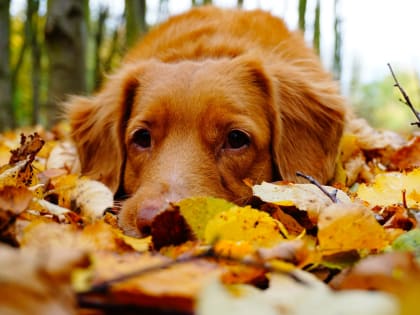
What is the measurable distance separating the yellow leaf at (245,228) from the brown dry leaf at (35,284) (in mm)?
754

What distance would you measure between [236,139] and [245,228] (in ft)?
4.72

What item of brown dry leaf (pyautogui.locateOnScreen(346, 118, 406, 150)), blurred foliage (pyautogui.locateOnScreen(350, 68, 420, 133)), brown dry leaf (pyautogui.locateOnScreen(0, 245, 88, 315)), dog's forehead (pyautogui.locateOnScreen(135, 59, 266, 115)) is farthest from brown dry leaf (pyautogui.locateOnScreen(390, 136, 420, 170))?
blurred foliage (pyautogui.locateOnScreen(350, 68, 420, 133))

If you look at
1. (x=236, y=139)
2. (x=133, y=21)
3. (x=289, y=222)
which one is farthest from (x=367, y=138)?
(x=133, y=21)

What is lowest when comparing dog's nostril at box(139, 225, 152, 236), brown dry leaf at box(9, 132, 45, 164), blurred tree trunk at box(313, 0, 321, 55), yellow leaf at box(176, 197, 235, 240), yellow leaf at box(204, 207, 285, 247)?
yellow leaf at box(204, 207, 285, 247)

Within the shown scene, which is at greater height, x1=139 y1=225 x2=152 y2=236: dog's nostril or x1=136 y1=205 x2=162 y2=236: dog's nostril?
x1=136 y1=205 x2=162 y2=236: dog's nostril

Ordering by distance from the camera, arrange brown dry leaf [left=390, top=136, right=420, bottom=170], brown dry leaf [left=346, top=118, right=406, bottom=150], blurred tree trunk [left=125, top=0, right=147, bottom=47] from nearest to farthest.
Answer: brown dry leaf [left=390, top=136, right=420, bottom=170] → brown dry leaf [left=346, top=118, right=406, bottom=150] → blurred tree trunk [left=125, top=0, right=147, bottom=47]

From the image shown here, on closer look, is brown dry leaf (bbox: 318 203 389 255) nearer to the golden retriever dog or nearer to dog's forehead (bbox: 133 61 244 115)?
the golden retriever dog

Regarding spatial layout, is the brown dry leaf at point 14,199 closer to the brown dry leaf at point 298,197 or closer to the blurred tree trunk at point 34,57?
the brown dry leaf at point 298,197

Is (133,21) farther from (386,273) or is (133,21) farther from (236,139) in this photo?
(386,273)

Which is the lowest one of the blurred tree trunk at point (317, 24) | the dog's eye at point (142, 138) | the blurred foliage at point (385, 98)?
the dog's eye at point (142, 138)

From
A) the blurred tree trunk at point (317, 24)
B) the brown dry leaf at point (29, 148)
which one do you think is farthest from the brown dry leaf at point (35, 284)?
the blurred tree trunk at point (317, 24)

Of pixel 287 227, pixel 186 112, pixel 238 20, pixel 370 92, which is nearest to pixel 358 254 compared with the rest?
pixel 287 227

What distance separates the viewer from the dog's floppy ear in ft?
12.2

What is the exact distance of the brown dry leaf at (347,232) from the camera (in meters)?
1.95
